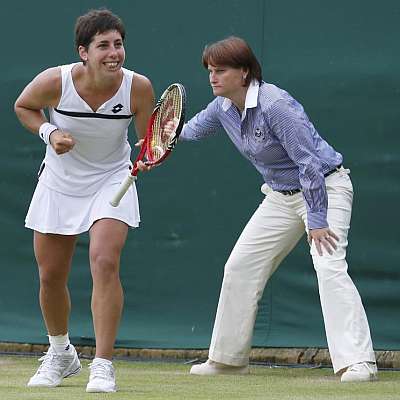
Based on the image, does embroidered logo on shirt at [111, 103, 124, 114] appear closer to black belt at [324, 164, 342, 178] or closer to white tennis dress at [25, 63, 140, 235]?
white tennis dress at [25, 63, 140, 235]

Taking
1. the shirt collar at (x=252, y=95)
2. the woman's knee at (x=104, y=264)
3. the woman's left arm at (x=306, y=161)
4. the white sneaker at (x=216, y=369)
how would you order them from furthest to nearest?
the white sneaker at (x=216, y=369) → the shirt collar at (x=252, y=95) → the woman's left arm at (x=306, y=161) → the woman's knee at (x=104, y=264)

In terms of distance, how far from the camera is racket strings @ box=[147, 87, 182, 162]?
5.13 meters

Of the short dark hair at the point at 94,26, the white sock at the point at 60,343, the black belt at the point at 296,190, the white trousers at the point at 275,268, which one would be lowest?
the white sock at the point at 60,343

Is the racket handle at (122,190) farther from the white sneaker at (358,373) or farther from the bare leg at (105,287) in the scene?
the white sneaker at (358,373)

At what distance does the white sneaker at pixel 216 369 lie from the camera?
603cm

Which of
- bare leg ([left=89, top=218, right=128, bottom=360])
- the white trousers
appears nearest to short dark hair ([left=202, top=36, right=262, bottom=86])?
the white trousers

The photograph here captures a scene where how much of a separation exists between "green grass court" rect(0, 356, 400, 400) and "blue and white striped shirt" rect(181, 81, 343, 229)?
677 mm

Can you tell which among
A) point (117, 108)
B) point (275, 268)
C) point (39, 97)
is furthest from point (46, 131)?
point (275, 268)

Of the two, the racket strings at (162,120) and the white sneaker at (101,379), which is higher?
the racket strings at (162,120)

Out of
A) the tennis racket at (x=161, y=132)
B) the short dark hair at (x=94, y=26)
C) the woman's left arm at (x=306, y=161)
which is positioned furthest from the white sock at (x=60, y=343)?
the short dark hair at (x=94, y=26)

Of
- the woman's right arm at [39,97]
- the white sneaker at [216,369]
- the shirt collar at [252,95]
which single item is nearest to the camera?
the woman's right arm at [39,97]

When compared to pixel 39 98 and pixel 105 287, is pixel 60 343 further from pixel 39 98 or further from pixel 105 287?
pixel 39 98

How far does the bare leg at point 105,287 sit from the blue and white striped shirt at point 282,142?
81cm

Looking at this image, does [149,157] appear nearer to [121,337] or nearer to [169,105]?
[169,105]
